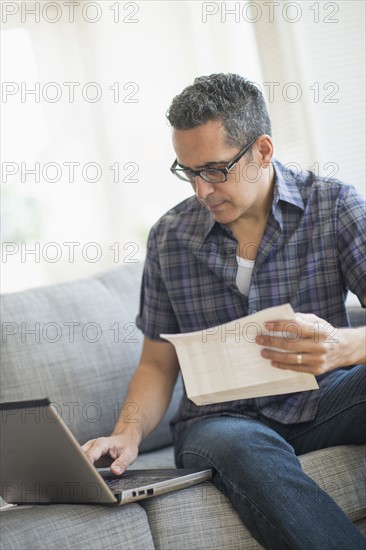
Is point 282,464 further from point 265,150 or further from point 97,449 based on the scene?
point 265,150

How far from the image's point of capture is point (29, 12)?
14.5 ft

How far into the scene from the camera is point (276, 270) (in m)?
1.70

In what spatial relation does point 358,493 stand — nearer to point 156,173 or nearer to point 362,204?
point 362,204

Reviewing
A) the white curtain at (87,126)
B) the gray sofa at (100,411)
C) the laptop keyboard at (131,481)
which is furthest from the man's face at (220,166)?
the white curtain at (87,126)

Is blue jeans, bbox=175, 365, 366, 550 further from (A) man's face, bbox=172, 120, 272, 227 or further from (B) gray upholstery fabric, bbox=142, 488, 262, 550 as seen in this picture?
(A) man's face, bbox=172, 120, 272, 227

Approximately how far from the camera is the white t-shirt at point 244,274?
1724 mm

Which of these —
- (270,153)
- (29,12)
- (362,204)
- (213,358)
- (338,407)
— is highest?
(29,12)

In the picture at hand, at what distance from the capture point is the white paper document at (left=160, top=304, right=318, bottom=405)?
1.38 metres

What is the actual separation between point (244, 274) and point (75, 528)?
674 mm

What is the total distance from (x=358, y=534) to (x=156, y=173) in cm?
314

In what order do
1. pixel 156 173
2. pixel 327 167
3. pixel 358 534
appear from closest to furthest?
pixel 358 534
pixel 327 167
pixel 156 173

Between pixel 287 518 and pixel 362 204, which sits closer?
pixel 287 518

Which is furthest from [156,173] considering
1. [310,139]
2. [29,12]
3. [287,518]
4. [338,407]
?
[287,518]

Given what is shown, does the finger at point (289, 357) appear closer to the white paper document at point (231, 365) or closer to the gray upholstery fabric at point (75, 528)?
the white paper document at point (231, 365)
